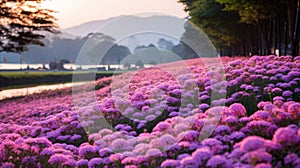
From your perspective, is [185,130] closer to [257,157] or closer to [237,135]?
[237,135]

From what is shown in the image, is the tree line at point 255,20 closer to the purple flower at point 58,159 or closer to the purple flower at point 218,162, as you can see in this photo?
the purple flower at point 58,159

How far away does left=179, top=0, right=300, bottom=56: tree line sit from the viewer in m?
24.2

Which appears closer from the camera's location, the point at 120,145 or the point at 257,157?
the point at 257,157

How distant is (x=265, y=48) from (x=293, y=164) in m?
28.7

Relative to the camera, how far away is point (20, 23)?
1572 inches

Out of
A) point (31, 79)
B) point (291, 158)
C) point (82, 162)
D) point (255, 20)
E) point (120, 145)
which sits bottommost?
point (31, 79)

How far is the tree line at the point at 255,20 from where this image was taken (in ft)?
79.3

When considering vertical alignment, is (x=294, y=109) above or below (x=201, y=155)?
above

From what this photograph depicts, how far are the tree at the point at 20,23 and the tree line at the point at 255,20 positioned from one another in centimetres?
1477

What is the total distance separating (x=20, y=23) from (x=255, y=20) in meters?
21.8

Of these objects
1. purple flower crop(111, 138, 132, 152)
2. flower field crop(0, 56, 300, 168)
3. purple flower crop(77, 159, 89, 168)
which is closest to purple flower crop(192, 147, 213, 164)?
flower field crop(0, 56, 300, 168)

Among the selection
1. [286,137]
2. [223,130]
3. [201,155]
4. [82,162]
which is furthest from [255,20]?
[201,155]

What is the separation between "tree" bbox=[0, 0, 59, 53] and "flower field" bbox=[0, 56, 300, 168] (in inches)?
1133

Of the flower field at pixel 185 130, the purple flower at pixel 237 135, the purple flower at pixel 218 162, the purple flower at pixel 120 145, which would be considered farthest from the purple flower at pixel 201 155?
the purple flower at pixel 120 145
